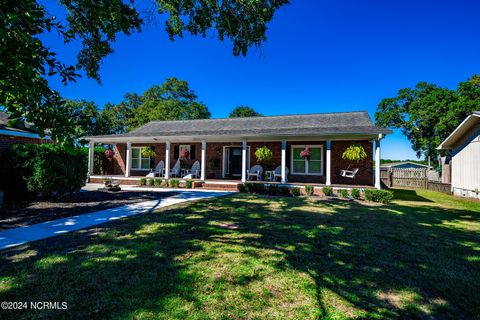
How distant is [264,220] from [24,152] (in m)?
8.40

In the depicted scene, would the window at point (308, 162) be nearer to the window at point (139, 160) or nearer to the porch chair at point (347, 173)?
the porch chair at point (347, 173)

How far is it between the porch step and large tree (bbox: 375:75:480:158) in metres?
22.6

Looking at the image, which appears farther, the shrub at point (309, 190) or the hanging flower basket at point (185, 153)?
the hanging flower basket at point (185, 153)

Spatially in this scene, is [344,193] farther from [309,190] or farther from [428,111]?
[428,111]

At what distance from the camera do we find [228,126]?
17.5 meters

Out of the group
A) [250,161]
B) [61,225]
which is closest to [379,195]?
[250,161]

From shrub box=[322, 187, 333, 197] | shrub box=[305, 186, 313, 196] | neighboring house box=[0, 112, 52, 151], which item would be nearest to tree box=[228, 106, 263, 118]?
shrub box=[305, 186, 313, 196]

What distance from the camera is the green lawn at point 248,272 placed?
2.41 metres

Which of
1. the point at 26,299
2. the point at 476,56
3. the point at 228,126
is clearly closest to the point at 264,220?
the point at 26,299

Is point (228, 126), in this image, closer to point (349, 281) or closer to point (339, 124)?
point (339, 124)

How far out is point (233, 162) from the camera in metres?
16.6

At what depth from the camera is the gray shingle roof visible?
12.0 m

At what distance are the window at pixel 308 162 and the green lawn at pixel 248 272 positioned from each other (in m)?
8.54

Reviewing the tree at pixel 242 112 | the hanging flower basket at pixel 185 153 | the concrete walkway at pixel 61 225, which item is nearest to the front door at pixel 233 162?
the hanging flower basket at pixel 185 153
